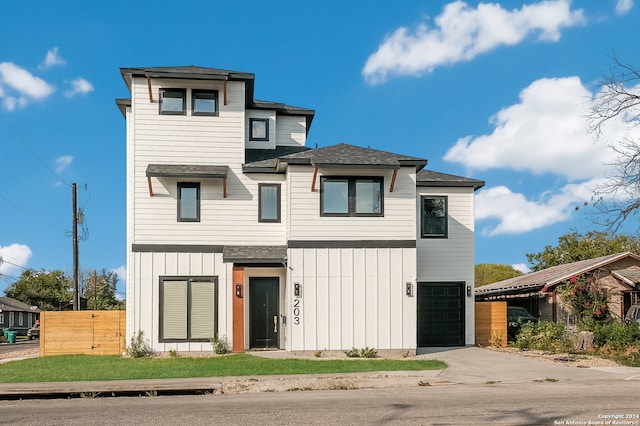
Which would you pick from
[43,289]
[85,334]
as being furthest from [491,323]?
[43,289]

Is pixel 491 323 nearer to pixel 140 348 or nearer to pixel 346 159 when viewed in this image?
pixel 346 159

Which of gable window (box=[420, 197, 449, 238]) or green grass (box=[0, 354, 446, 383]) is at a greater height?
gable window (box=[420, 197, 449, 238])

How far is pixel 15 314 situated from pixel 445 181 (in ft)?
202

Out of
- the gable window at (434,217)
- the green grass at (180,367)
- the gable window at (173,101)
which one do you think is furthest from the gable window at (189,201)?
the gable window at (434,217)

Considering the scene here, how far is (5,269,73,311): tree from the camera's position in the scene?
8212cm

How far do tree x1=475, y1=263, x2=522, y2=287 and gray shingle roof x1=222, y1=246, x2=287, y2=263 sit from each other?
4776 cm

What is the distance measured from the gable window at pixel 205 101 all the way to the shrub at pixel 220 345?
7735mm

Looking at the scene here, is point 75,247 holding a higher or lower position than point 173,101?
lower

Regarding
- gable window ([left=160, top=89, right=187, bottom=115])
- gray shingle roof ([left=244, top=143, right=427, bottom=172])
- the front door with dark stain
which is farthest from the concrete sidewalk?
gable window ([left=160, top=89, right=187, bottom=115])

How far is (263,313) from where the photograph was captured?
76.7 feet

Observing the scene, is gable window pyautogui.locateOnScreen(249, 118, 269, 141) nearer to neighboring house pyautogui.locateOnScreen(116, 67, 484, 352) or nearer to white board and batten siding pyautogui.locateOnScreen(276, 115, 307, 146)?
white board and batten siding pyautogui.locateOnScreen(276, 115, 307, 146)

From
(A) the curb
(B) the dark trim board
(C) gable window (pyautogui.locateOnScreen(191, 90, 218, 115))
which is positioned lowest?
(A) the curb

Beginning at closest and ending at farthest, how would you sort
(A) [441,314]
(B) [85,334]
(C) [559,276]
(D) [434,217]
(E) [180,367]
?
(E) [180,367], (B) [85,334], (A) [441,314], (D) [434,217], (C) [559,276]

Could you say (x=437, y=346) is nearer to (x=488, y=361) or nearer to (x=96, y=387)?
(x=488, y=361)
